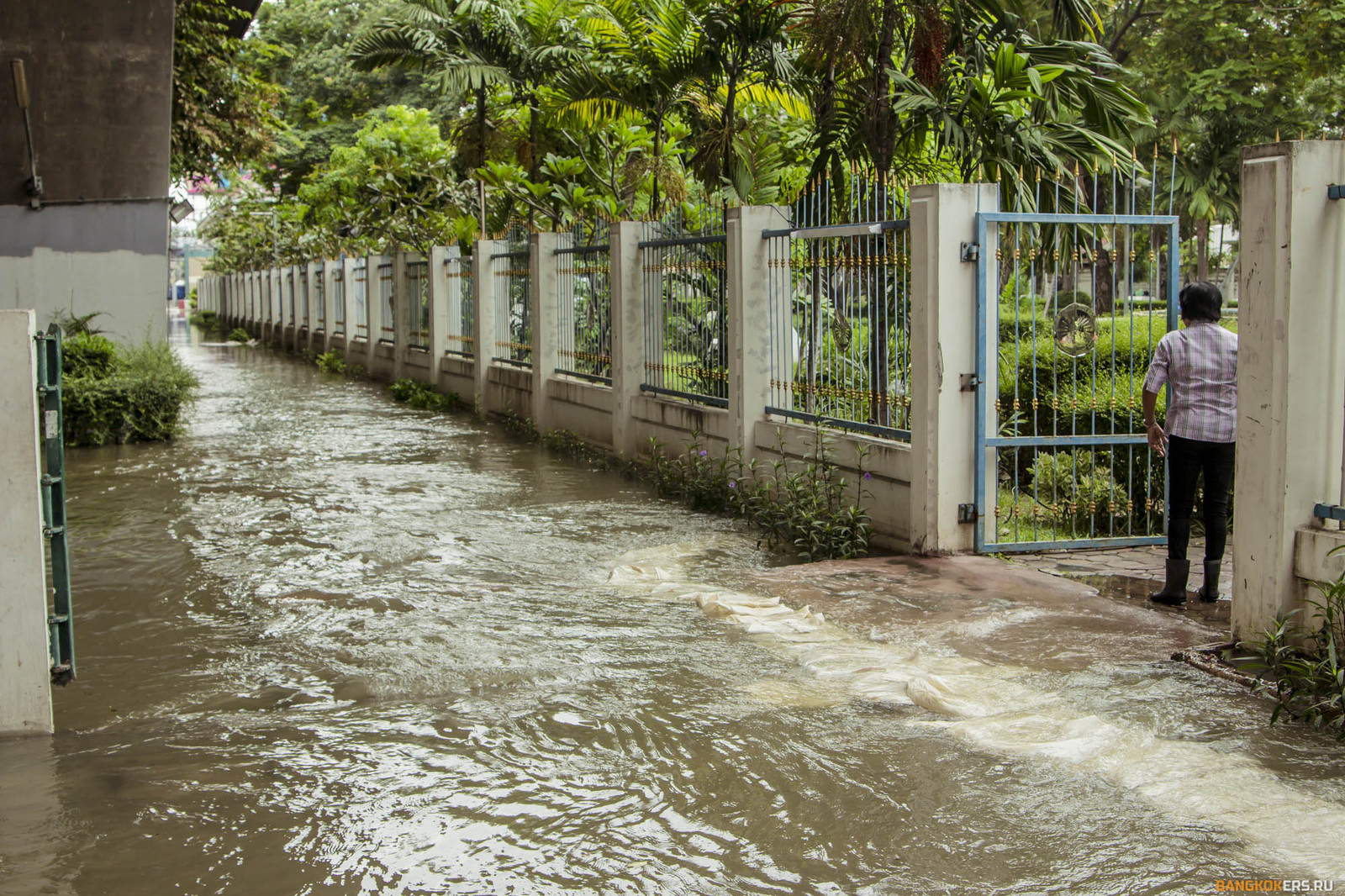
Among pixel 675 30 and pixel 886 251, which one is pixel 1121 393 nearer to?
pixel 886 251

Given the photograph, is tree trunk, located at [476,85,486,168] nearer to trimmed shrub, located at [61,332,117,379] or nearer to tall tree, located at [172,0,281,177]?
tall tree, located at [172,0,281,177]

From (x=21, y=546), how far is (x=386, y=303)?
19760mm

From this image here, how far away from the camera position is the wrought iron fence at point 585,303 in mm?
13086

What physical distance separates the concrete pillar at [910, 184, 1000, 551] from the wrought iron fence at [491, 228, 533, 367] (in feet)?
26.5

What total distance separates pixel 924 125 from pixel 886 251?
2314 millimetres

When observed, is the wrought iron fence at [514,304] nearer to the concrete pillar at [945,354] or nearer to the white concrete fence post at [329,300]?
the concrete pillar at [945,354]

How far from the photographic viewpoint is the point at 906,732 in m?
4.79

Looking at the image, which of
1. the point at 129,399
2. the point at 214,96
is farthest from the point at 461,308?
the point at 129,399

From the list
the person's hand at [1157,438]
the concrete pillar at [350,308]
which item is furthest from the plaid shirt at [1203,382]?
the concrete pillar at [350,308]

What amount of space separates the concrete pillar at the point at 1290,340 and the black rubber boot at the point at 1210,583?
1198 mm

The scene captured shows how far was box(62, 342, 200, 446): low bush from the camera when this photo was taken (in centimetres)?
1417

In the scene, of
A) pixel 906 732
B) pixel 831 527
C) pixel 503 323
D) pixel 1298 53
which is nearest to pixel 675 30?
pixel 503 323

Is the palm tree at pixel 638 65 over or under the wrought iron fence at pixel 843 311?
over

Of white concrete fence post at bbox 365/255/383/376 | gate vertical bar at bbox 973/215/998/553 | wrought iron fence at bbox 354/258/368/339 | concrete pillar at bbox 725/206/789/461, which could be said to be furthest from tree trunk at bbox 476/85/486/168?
gate vertical bar at bbox 973/215/998/553
